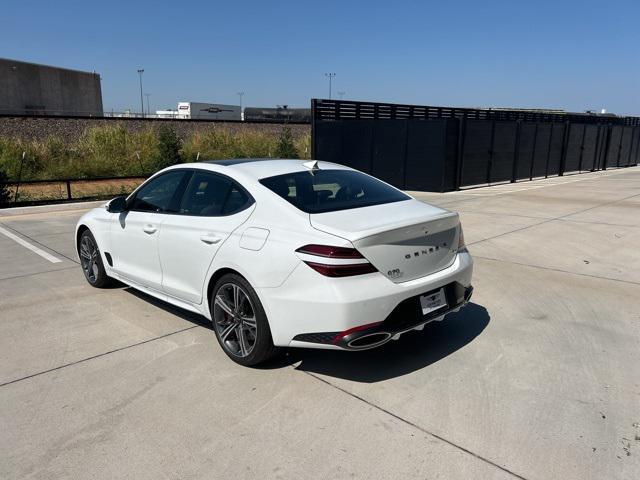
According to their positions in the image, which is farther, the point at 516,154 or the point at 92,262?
the point at 516,154

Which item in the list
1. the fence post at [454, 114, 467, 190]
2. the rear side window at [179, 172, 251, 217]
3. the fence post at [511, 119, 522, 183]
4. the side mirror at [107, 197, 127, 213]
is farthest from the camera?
the fence post at [511, 119, 522, 183]

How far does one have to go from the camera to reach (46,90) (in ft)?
183

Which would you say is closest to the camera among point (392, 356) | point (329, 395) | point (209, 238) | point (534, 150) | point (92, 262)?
point (329, 395)

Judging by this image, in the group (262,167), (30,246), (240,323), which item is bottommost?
(30,246)

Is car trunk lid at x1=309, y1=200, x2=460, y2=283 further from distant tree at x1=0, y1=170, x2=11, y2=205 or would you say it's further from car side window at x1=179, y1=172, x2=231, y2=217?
distant tree at x1=0, y1=170, x2=11, y2=205

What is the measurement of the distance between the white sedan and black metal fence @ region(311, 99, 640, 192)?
1203 centimetres

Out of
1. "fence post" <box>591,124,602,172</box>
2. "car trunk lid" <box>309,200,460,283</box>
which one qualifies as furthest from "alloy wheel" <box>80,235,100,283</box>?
"fence post" <box>591,124,602,172</box>

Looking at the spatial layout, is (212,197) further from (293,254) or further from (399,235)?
(399,235)

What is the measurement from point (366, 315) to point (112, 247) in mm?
3260

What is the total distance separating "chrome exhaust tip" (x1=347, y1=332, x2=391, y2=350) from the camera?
3.41 metres

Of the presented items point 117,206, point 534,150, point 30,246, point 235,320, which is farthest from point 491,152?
point 235,320

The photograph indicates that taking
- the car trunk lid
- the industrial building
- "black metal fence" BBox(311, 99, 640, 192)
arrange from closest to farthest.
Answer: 1. the car trunk lid
2. "black metal fence" BBox(311, 99, 640, 192)
3. the industrial building

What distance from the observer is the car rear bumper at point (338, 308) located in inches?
132

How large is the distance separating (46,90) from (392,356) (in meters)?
62.1
